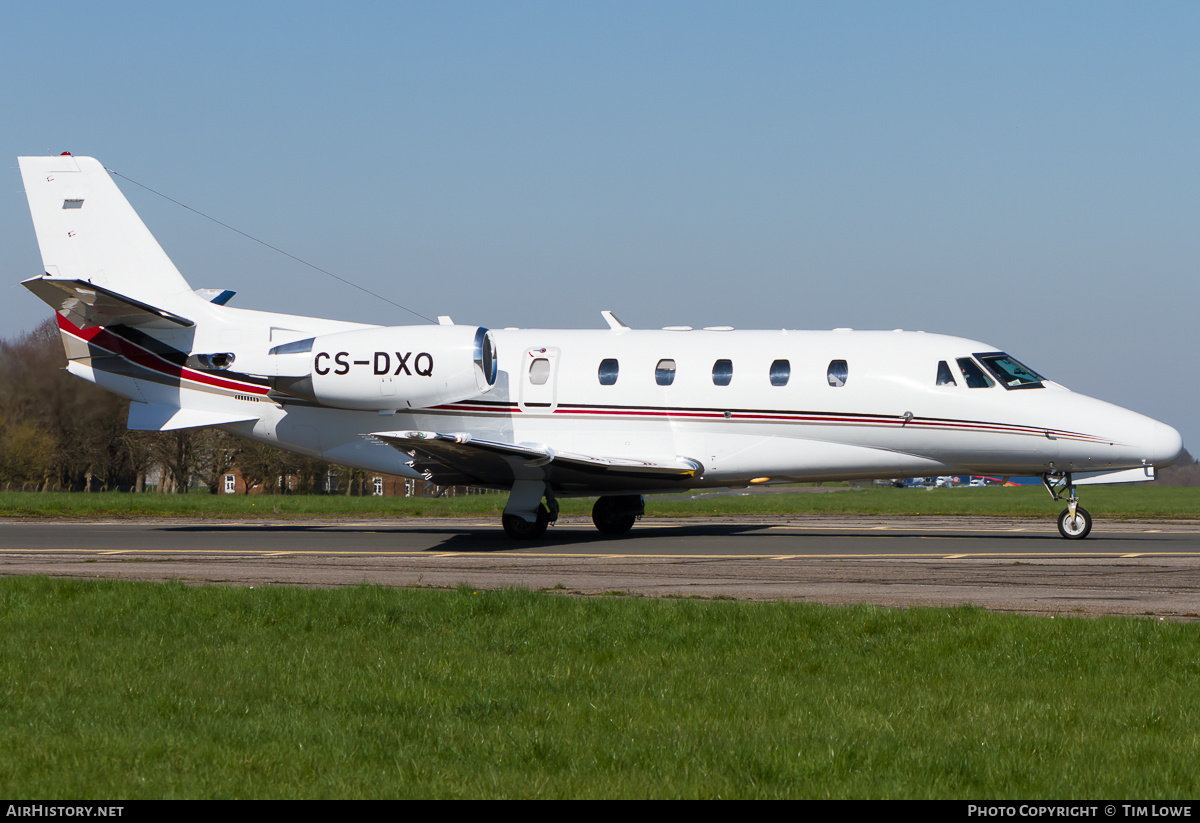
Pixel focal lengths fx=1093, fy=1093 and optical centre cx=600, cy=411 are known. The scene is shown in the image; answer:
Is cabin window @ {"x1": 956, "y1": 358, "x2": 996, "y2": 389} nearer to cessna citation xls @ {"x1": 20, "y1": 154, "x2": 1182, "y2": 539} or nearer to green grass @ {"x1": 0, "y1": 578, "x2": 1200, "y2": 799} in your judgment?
cessna citation xls @ {"x1": 20, "y1": 154, "x2": 1182, "y2": 539}

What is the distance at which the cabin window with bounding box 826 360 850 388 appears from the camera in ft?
65.5

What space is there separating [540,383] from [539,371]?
0.25 m

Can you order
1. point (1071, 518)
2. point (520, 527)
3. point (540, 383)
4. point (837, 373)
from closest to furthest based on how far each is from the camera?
point (1071, 518) < point (837, 373) < point (520, 527) < point (540, 383)

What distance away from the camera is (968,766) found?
17.2ft

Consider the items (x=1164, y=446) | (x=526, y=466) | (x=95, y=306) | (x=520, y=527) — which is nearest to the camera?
(x=1164, y=446)

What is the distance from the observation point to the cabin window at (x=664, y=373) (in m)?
20.6

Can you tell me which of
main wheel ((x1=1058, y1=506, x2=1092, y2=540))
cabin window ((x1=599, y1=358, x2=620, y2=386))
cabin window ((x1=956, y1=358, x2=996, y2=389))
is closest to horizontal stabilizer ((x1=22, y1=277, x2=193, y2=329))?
cabin window ((x1=599, y1=358, x2=620, y2=386))

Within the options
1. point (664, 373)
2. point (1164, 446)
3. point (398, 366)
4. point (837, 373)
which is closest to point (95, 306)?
point (398, 366)

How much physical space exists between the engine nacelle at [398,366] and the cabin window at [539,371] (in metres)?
0.90

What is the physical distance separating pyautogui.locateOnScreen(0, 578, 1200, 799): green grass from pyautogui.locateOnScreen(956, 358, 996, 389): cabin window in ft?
35.4

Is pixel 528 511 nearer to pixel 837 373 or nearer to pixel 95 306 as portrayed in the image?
pixel 837 373

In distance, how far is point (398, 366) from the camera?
66.7 feet

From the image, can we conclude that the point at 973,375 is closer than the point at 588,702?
No

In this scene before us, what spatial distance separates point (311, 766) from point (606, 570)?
31.4ft
